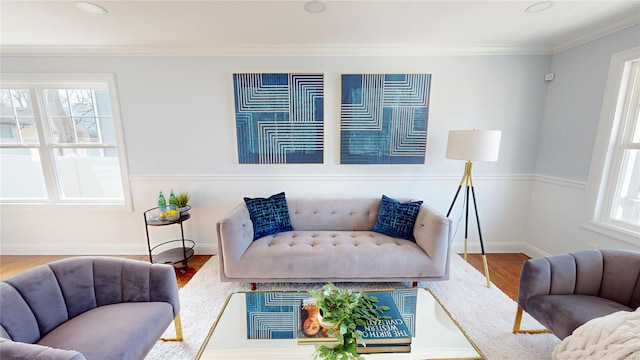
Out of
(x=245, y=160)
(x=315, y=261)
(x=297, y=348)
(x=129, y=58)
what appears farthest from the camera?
(x=245, y=160)

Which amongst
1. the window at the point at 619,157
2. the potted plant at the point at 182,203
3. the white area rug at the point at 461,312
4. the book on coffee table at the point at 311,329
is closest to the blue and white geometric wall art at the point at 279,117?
the potted plant at the point at 182,203

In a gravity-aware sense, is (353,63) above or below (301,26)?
below

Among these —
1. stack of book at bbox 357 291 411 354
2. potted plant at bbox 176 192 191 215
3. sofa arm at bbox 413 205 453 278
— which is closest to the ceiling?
potted plant at bbox 176 192 191 215

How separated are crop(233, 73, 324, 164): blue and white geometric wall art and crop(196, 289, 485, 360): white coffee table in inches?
69.1

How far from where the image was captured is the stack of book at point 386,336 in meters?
1.25

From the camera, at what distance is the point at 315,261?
2.07m

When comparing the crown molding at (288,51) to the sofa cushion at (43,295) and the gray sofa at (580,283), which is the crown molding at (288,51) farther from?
the sofa cushion at (43,295)

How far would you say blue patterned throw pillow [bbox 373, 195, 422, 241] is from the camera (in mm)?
2359

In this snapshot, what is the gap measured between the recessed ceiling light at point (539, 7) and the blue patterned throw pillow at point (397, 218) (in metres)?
1.78

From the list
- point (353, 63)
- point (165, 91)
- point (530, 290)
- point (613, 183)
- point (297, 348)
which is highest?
point (353, 63)

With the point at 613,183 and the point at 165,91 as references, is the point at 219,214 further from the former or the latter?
the point at 613,183

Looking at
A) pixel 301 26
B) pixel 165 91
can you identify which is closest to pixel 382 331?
pixel 301 26

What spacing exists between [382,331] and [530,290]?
105 centimetres

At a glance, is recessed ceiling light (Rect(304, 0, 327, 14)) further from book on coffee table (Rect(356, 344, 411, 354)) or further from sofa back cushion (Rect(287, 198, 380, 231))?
book on coffee table (Rect(356, 344, 411, 354))
